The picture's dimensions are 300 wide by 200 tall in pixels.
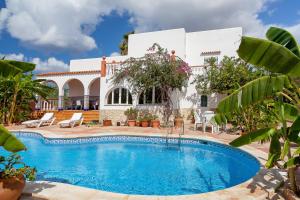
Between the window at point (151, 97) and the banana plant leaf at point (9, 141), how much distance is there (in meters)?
17.4

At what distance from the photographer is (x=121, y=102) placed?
21406 mm

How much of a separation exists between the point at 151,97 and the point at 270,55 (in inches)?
693

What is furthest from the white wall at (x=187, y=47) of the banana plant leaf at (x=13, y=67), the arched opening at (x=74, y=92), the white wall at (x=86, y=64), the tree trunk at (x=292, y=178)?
the banana plant leaf at (x=13, y=67)

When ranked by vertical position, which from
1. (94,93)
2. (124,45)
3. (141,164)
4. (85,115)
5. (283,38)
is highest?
(124,45)

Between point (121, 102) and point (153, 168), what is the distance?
13072 millimetres

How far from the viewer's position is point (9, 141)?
10.5ft

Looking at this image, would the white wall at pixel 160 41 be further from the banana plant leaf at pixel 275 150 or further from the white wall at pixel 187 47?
the banana plant leaf at pixel 275 150

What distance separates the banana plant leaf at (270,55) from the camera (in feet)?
10.3

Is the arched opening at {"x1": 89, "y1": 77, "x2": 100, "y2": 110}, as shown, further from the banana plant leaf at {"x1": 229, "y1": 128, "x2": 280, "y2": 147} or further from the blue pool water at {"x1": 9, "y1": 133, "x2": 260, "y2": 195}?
the banana plant leaf at {"x1": 229, "y1": 128, "x2": 280, "y2": 147}

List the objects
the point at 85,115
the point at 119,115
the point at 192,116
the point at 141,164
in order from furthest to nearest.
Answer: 1. the point at 85,115
2. the point at 119,115
3. the point at 192,116
4. the point at 141,164

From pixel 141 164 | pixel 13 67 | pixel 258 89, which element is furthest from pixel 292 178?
pixel 141 164

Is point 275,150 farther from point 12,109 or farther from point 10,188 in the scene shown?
point 12,109

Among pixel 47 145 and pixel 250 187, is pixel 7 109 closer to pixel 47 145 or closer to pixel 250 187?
pixel 47 145

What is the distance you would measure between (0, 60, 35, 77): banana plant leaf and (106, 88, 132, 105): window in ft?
53.7
